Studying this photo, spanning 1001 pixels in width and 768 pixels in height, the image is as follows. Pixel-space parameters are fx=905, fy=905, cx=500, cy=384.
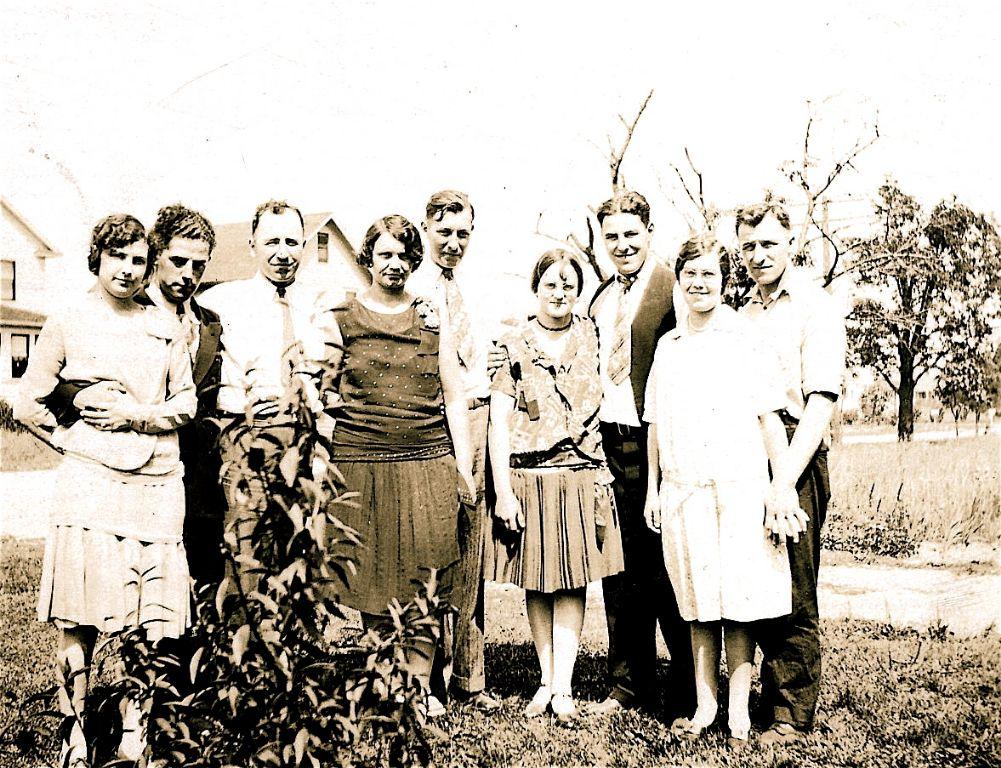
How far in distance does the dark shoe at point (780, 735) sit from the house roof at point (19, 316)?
3.50 metres

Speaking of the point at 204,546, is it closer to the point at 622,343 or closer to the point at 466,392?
the point at 466,392

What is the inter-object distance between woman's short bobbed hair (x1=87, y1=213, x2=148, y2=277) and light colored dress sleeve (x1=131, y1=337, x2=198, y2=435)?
1.24 ft

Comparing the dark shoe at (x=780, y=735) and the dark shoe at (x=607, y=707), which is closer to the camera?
the dark shoe at (x=780, y=735)

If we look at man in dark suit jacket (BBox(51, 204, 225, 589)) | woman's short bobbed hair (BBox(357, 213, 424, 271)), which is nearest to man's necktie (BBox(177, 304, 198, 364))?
man in dark suit jacket (BBox(51, 204, 225, 589))

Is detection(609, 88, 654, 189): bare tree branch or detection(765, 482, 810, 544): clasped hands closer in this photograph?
detection(765, 482, 810, 544): clasped hands

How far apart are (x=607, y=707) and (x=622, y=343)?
1.52m

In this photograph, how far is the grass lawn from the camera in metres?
3.34

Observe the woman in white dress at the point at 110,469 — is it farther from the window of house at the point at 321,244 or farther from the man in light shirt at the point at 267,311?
the window of house at the point at 321,244

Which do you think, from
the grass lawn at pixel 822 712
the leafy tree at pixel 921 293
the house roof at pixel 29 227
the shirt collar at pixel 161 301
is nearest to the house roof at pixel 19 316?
the house roof at pixel 29 227

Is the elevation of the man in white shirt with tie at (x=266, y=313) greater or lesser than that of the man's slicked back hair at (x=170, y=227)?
lesser

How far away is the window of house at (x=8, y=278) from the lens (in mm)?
4191

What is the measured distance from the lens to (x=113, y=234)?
10.2 ft

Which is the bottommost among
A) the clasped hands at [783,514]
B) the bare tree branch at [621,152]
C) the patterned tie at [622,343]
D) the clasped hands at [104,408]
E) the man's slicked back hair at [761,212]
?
the clasped hands at [783,514]

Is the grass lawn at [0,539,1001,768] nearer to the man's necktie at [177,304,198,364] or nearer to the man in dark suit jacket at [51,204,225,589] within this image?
the man in dark suit jacket at [51,204,225,589]
